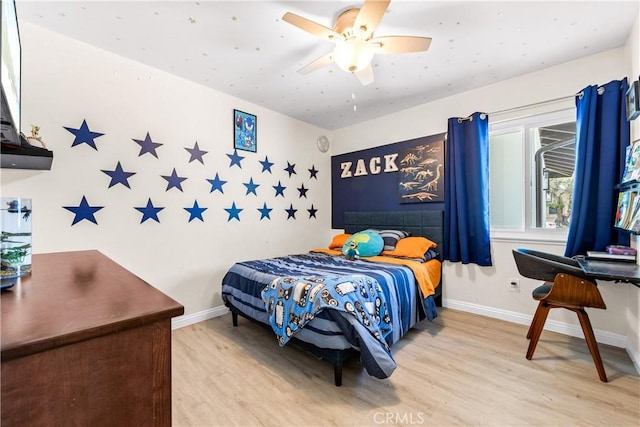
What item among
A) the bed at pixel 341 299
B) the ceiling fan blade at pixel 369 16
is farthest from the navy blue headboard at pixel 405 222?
the ceiling fan blade at pixel 369 16

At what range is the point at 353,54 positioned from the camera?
6.18 feet

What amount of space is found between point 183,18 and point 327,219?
3153 millimetres

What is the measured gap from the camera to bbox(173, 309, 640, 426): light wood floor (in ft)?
5.15

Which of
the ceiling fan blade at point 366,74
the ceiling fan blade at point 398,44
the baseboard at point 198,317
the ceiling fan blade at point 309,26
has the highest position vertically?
the ceiling fan blade at point 309,26

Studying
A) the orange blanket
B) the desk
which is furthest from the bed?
the desk

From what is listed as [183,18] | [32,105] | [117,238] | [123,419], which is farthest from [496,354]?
[32,105]

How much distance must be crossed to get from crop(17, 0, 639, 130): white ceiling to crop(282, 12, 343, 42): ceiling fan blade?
22 cm

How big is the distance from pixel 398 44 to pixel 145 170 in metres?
2.47

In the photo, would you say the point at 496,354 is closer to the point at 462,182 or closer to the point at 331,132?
the point at 462,182

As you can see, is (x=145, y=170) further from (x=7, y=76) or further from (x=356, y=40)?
(x=356, y=40)

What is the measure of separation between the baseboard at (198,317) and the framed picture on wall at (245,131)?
192cm

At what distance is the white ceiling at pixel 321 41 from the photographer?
1888mm

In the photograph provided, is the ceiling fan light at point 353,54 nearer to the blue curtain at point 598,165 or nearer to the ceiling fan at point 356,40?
the ceiling fan at point 356,40

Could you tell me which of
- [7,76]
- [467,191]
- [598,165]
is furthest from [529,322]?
[7,76]
